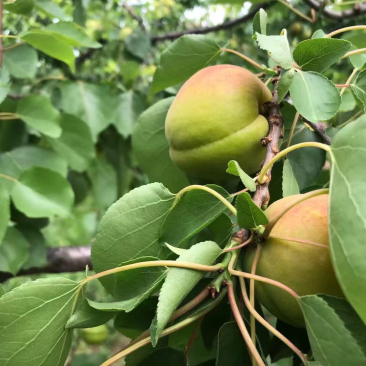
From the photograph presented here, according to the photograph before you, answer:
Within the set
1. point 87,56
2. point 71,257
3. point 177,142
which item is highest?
point 177,142

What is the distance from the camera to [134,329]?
0.46 m

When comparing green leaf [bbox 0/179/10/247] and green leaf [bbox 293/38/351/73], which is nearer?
green leaf [bbox 293/38/351/73]

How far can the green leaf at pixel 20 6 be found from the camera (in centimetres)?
85

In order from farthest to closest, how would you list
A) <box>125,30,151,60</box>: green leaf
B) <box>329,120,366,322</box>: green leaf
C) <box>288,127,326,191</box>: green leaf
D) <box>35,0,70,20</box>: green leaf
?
<box>125,30,151,60</box>: green leaf → <box>35,0,70,20</box>: green leaf → <box>288,127,326,191</box>: green leaf → <box>329,120,366,322</box>: green leaf

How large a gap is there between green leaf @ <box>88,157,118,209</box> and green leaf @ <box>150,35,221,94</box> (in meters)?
0.57

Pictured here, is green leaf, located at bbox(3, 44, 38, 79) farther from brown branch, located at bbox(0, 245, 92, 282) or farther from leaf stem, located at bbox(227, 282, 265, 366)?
leaf stem, located at bbox(227, 282, 265, 366)

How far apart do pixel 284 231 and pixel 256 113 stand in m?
0.19

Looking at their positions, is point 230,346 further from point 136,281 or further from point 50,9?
point 50,9

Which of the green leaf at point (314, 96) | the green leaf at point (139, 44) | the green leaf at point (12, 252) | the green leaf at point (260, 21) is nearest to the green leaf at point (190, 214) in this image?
the green leaf at point (314, 96)

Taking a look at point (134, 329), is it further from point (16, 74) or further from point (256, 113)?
point (16, 74)

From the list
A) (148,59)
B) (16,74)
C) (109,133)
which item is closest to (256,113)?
(16,74)

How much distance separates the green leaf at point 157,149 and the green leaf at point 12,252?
277 millimetres

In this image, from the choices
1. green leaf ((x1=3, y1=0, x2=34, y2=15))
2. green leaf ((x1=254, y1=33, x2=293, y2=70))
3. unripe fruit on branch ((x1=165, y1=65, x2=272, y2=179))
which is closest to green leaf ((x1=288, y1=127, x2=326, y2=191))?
unripe fruit on branch ((x1=165, y1=65, x2=272, y2=179))

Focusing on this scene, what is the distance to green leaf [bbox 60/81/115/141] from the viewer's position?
3.73 feet
